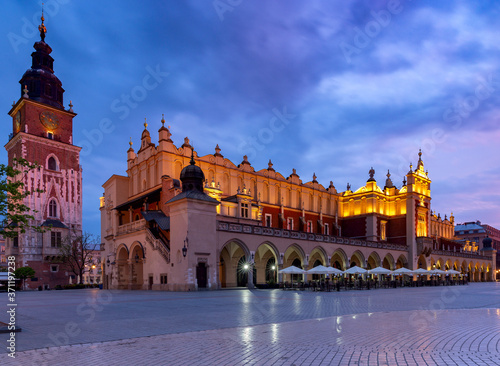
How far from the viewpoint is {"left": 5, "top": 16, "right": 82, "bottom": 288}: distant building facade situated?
5897cm

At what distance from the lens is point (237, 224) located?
39750 millimetres

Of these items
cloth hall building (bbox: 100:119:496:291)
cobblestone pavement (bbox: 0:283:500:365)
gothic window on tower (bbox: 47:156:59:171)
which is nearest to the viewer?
cobblestone pavement (bbox: 0:283:500:365)

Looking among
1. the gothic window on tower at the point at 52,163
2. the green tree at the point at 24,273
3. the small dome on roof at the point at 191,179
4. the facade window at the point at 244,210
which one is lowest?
the green tree at the point at 24,273

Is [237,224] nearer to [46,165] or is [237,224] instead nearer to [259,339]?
[259,339]

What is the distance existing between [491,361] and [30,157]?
6427 cm

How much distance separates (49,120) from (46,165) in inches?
282

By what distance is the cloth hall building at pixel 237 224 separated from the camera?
119 ft

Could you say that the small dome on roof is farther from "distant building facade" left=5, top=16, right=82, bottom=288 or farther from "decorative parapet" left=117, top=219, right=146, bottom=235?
"distant building facade" left=5, top=16, right=82, bottom=288

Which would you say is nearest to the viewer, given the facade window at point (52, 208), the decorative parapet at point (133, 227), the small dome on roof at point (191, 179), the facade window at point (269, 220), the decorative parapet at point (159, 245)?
the decorative parapet at point (159, 245)

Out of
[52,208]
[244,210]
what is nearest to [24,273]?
[52,208]

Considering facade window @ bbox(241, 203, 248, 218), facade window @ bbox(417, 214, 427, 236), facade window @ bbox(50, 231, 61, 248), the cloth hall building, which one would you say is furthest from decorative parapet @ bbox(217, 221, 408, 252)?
facade window @ bbox(50, 231, 61, 248)

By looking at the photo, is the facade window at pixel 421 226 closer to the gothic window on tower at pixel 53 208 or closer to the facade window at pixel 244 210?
the facade window at pixel 244 210

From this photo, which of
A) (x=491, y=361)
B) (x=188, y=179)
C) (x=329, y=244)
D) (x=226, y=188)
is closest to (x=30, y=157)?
(x=226, y=188)

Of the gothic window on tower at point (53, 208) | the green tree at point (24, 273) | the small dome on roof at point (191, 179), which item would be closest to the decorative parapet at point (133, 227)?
the small dome on roof at point (191, 179)
